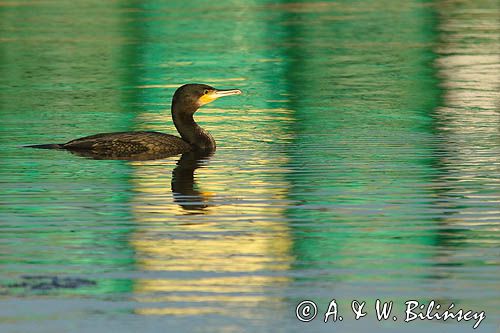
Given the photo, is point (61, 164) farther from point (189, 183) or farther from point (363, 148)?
point (363, 148)

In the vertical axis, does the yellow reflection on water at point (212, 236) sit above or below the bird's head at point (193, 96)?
above

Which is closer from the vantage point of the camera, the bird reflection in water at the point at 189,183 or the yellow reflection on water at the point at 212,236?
the yellow reflection on water at the point at 212,236

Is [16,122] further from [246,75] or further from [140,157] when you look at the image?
[246,75]

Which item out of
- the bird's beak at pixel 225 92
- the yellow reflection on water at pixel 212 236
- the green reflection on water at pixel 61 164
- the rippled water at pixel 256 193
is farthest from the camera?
the bird's beak at pixel 225 92

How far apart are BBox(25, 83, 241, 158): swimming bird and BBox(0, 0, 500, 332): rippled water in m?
0.34

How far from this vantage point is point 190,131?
22.6 metres

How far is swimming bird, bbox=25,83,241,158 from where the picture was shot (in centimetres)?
2127

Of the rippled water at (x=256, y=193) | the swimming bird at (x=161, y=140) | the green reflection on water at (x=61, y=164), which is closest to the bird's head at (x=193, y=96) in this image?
the swimming bird at (x=161, y=140)

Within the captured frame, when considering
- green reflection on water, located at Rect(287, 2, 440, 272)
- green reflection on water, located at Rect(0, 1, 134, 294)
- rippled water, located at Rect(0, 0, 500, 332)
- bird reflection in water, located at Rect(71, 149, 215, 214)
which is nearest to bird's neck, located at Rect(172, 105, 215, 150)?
bird reflection in water, located at Rect(71, 149, 215, 214)

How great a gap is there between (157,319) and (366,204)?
549 cm

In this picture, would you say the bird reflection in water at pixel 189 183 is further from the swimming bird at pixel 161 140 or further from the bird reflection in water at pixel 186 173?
the swimming bird at pixel 161 140

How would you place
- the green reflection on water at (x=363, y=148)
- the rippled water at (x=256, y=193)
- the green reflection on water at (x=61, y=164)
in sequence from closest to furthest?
the rippled water at (x=256, y=193), the green reflection on water at (x=61, y=164), the green reflection on water at (x=363, y=148)

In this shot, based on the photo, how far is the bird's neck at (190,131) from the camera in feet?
72.2

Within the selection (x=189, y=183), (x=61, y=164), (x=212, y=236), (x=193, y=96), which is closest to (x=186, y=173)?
(x=189, y=183)
